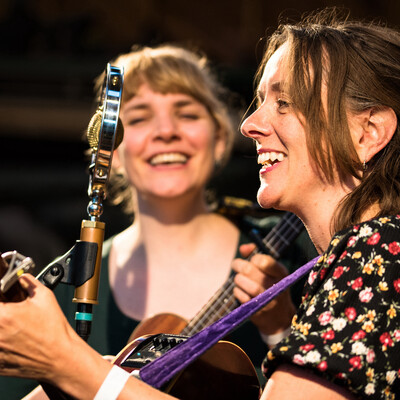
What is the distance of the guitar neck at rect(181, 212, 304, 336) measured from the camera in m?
2.21

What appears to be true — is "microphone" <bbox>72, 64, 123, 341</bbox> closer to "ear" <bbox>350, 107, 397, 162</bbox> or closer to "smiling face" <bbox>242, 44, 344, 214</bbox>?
"smiling face" <bbox>242, 44, 344, 214</bbox>

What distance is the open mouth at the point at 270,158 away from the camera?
153 cm

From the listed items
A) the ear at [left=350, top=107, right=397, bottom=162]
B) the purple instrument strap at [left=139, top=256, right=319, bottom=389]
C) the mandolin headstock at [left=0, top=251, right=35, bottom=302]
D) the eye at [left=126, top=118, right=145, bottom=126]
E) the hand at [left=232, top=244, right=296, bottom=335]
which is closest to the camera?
the mandolin headstock at [left=0, top=251, right=35, bottom=302]

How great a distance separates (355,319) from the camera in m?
1.19

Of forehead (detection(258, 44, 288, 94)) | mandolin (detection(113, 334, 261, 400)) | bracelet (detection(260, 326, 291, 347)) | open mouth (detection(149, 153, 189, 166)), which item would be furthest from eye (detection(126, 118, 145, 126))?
mandolin (detection(113, 334, 261, 400))

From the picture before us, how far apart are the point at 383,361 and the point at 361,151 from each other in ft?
1.53

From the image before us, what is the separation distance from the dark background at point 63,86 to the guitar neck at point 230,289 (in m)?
2.14

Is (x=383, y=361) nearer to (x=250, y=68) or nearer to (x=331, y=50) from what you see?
(x=331, y=50)

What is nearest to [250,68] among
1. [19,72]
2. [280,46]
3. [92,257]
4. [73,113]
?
[73,113]

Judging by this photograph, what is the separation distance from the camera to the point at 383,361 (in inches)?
46.6

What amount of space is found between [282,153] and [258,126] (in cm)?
9

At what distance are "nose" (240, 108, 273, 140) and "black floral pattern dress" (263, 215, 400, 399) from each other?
0.37 metres

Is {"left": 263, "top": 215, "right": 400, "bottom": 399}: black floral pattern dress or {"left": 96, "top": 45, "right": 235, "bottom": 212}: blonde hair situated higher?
{"left": 96, "top": 45, "right": 235, "bottom": 212}: blonde hair

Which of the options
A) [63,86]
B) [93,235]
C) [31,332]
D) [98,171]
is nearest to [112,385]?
[31,332]
